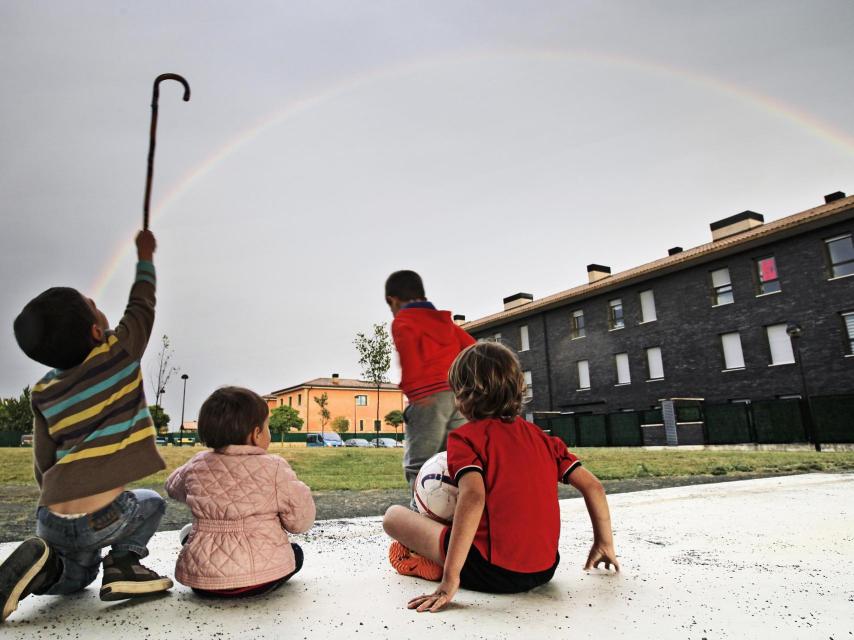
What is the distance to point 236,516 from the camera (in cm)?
198

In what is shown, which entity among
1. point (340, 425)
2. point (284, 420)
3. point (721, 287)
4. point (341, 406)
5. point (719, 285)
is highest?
point (719, 285)

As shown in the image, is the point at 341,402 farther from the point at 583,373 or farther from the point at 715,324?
the point at 715,324

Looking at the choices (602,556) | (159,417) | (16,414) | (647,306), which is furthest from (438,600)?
(16,414)

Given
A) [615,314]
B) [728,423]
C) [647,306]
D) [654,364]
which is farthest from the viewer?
[615,314]

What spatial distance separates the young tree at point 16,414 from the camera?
46.1m

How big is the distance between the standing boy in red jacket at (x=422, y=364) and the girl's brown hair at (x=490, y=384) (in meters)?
0.98

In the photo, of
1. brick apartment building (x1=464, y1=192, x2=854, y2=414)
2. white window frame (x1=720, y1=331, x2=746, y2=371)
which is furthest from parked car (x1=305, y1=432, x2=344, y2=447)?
white window frame (x1=720, y1=331, x2=746, y2=371)

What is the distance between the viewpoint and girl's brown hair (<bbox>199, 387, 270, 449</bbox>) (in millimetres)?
2035

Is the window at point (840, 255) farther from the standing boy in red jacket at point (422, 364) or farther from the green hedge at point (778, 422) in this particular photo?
the standing boy in red jacket at point (422, 364)

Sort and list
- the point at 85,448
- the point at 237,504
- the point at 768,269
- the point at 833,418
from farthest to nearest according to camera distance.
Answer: the point at 768,269 → the point at 833,418 → the point at 237,504 → the point at 85,448

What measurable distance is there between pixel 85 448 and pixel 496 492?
140 centimetres

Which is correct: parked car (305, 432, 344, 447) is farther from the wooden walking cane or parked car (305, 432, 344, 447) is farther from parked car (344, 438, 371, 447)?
the wooden walking cane

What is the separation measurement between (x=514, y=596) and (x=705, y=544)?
1538 mm

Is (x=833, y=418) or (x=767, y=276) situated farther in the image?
(x=767, y=276)
